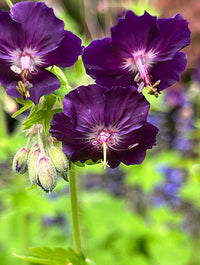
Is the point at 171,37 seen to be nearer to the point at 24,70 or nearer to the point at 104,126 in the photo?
the point at 104,126

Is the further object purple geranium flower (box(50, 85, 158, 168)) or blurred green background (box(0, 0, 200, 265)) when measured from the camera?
blurred green background (box(0, 0, 200, 265))

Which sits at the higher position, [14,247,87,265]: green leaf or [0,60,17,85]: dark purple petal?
[0,60,17,85]: dark purple petal

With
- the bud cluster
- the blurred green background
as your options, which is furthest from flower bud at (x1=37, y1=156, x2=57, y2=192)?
the blurred green background

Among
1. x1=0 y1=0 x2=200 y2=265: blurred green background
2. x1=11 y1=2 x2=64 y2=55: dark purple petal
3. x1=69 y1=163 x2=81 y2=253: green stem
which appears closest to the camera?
x1=11 y1=2 x2=64 y2=55: dark purple petal

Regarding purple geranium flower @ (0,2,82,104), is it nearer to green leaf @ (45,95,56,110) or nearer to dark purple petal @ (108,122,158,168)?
green leaf @ (45,95,56,110)

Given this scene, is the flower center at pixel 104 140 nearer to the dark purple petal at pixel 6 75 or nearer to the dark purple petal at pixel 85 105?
the dark purple petal at pixel 85 105

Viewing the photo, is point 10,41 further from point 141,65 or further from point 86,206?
point 86,206

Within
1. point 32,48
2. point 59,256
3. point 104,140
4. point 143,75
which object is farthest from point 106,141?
point 59,256

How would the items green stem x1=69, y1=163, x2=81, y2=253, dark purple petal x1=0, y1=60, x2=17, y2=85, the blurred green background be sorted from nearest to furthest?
dark purple petal x1=0, y1=60, x2=17, y2=85 → green stem x1=69, y1=163, x2=81, y2=253 → the blurred green background


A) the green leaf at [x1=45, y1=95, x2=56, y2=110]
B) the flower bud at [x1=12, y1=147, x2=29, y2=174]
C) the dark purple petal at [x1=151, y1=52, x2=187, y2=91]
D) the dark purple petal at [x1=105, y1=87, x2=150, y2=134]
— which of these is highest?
the dark purple petal at [x1=151, y1=52, x2=187, y2=91]
